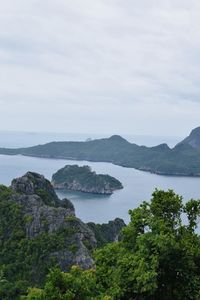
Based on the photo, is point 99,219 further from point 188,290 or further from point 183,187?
point 188,290

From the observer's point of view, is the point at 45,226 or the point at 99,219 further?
the point at 99,219

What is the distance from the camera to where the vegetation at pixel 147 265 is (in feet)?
34.4

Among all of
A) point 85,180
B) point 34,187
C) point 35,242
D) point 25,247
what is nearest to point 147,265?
point 35,242

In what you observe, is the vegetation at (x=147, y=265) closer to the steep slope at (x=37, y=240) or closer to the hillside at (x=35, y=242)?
the hillside at (x=35, y=242)

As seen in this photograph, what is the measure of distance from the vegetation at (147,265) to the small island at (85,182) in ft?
420

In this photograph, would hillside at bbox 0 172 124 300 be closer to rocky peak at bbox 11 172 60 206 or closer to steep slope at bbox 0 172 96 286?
steep slope at bbox 0 172 96 286

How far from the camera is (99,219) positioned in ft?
310

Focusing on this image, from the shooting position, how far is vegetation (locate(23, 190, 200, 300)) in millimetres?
10492

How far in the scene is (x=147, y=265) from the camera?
1133 cm

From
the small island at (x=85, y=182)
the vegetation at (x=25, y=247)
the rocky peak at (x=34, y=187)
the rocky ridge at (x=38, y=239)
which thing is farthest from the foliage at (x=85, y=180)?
the vegetation at (x=25, y=247)

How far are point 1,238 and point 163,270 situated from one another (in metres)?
30.5

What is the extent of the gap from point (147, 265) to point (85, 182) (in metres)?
139

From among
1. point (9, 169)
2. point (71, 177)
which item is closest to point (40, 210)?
point (71, 177)

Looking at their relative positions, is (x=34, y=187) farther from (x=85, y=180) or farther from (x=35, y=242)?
(x=85, y=180)
